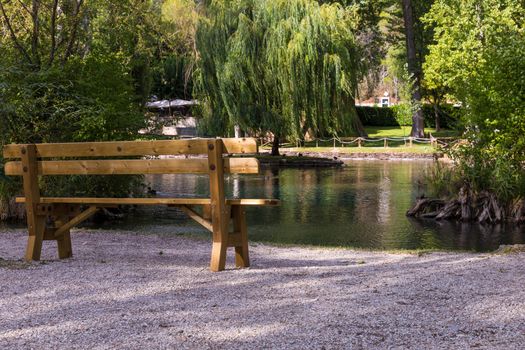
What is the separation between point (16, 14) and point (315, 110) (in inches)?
698

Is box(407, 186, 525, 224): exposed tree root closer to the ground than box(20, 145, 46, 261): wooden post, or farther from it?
closer to the ground

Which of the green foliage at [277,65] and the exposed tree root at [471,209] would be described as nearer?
the exposed tree root at [471,209]

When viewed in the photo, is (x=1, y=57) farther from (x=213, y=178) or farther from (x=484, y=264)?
(x=484, y=264)

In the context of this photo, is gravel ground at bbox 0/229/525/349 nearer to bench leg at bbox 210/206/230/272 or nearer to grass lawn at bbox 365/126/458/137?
bench leg at bbox 210/206/230/272

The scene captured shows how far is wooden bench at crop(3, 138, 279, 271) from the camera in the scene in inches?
296

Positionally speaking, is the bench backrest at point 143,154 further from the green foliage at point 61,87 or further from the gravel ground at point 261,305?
the green foliage at point 61,87

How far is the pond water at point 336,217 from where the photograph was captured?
14328 mm

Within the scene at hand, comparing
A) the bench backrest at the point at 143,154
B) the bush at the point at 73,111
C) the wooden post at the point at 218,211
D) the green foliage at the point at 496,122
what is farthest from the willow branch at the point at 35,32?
the wooden post at the point at 218,211

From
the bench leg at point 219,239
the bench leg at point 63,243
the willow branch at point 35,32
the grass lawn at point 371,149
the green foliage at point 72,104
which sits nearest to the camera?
the bench leg at point 219,239

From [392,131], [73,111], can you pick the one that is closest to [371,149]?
[392,131]

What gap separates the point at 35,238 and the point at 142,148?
1821 millimetres

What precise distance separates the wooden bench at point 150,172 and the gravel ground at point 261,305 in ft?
1.34

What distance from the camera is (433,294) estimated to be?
6.16 m

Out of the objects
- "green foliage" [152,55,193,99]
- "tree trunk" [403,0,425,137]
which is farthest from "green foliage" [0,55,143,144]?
"green foliage" [152,55,193,99]
